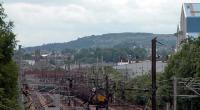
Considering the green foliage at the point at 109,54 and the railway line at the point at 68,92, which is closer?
the railway line at the point at 68,92

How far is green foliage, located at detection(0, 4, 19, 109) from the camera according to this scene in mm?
31973

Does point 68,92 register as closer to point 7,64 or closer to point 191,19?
point 7,64

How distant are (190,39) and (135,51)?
4186 inches

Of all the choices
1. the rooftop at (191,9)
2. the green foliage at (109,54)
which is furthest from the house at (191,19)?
the green foliage at (109,54)

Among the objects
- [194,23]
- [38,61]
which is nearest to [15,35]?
[194,23]

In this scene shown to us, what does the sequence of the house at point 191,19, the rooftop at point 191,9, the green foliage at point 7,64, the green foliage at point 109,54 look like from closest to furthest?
1. the green foliage at point 7,64
2. the house at point 191,19
3. the rooftop at point 191,9
4. the green foliage at point 109,54

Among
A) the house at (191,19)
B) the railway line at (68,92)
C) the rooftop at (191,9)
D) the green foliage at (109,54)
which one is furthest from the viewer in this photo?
the green foliage at (109,54)

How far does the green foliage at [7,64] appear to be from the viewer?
31973 millimetres

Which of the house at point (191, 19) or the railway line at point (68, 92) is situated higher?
the house at point (191, 19)

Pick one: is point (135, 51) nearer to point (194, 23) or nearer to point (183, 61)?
point (194, 23)

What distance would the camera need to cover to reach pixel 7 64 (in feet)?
110

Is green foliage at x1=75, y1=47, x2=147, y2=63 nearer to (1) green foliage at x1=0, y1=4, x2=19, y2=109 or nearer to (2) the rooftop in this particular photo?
(2) the rooftop

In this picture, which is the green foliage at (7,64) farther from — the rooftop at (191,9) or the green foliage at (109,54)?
the green foliage at (109,54)

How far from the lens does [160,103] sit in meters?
50.9
